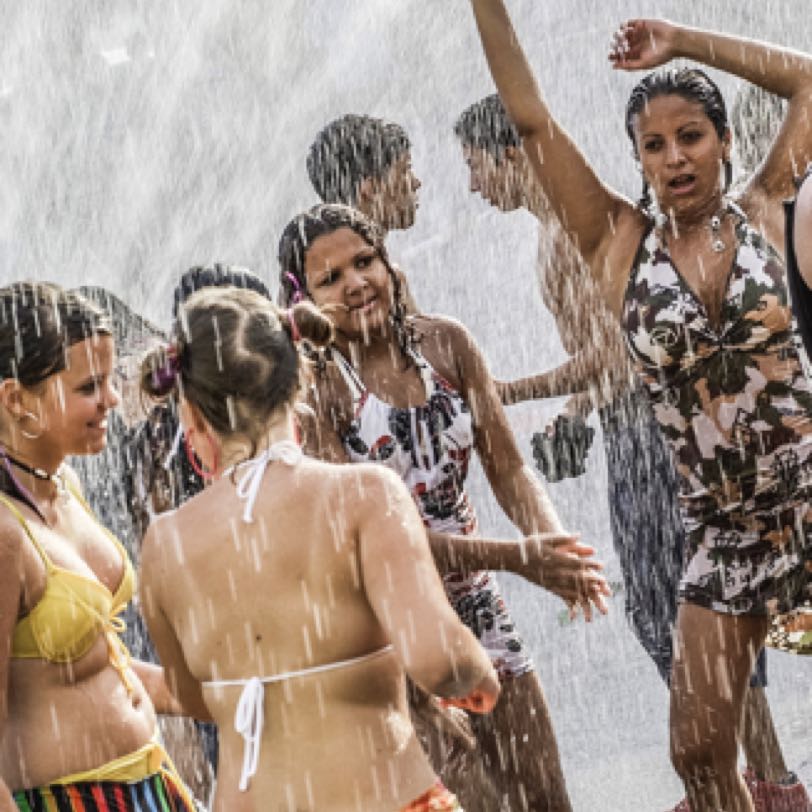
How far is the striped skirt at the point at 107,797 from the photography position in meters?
3.60

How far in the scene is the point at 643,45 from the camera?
186 inches

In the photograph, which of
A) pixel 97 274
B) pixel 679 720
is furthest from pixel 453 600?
pixel 97 274

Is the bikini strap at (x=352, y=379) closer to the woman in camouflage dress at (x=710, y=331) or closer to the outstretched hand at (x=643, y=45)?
the woman in camouflage dress at (x=710, y=331)

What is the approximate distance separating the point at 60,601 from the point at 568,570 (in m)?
1.14

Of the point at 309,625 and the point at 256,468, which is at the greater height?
the point at 256,468

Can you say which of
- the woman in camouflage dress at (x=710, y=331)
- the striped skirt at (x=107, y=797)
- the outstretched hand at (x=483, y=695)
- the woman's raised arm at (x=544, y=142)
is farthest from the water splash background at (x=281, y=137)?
the outstretched hand at (x=483, y=695)

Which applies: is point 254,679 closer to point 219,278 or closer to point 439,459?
point 439,459

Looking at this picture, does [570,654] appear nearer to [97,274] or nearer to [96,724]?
[96,724]

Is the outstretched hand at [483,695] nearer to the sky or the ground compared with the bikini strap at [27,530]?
nearer to the ground

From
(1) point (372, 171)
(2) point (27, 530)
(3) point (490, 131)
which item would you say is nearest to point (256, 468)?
(2) point (27, 530)

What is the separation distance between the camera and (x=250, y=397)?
3180 millimetres

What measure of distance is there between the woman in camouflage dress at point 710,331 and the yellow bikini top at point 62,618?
1.63m

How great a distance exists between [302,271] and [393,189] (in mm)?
1023

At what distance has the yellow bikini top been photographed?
11.7 ft
